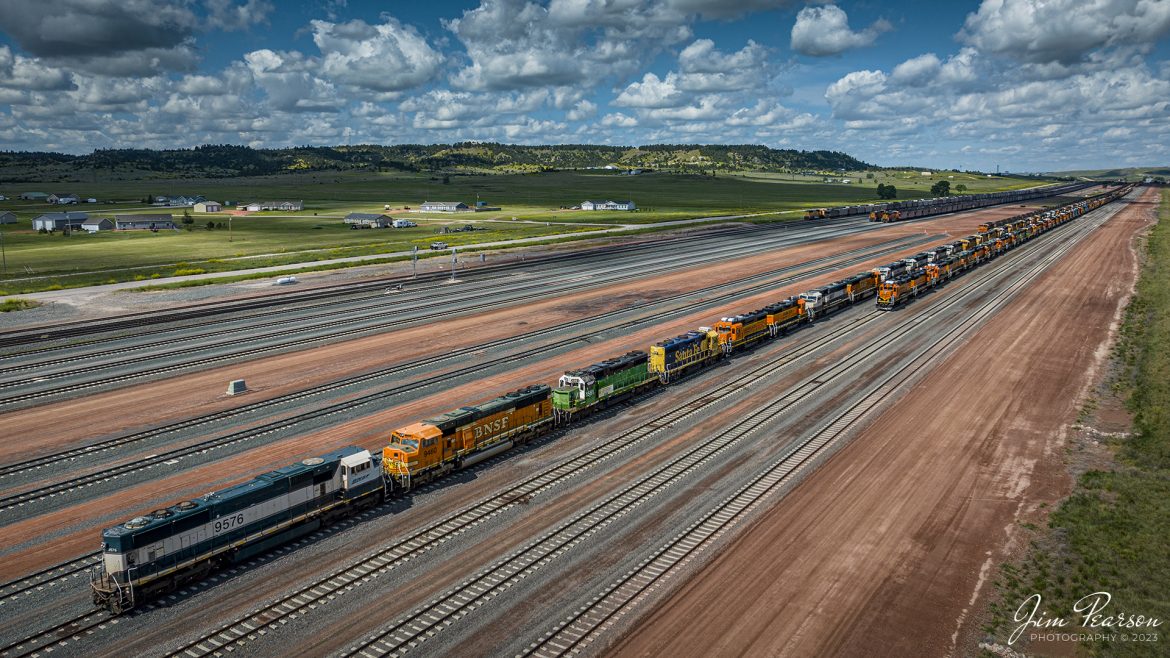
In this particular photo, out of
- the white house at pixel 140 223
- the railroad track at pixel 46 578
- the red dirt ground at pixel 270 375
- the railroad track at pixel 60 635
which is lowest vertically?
the railroad track at pixel 60 635

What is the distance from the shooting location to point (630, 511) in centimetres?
2961

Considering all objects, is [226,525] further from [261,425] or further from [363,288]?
[363,288]

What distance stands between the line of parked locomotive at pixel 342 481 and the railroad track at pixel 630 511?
720cm

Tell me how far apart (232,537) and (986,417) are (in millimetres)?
39962

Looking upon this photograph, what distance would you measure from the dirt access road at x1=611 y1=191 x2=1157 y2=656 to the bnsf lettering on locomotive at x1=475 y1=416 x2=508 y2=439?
13246mm

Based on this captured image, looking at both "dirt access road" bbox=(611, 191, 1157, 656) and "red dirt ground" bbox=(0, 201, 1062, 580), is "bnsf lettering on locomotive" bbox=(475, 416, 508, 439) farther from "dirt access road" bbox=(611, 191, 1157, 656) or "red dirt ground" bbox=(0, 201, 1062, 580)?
"dirt access road" bbox=(611, 191, 1157, 656)

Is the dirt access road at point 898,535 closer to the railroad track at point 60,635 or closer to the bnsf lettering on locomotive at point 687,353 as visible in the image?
the bnsf lettering on locomotive at point 687,353

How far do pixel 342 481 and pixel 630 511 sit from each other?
39.0 ft

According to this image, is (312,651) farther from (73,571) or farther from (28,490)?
(28,490)

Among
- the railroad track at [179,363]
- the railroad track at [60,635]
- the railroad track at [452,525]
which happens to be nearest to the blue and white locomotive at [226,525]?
the railroad track at [60,635]

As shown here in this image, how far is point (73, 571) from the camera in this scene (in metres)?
25.4

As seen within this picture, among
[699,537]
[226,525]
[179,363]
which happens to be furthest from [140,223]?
[699,537]

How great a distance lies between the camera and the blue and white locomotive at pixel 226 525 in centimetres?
2270

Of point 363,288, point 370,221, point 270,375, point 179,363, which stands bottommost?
point 270,375
